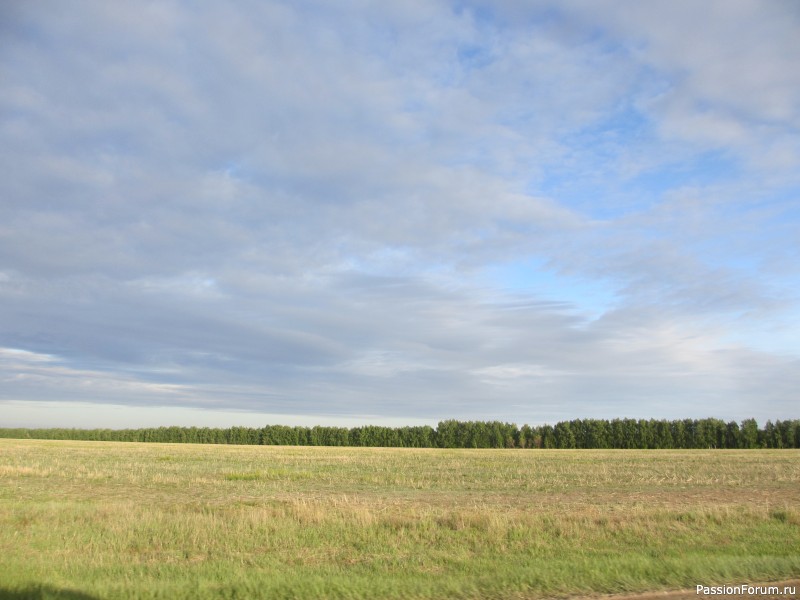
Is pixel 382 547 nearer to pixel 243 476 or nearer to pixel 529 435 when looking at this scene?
pixel 243 476

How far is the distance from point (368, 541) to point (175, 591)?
4.61 metres

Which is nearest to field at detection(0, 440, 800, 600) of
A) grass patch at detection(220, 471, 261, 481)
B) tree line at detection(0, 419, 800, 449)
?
grass patch at detection(220, 471, 261, 481)

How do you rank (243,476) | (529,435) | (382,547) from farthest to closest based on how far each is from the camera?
(529,435) < (243,476) < (382,547)

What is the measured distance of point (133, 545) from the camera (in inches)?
477

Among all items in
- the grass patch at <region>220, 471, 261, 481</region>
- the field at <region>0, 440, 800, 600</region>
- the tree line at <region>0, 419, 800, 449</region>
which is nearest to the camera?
the field at <region>0, 440, 800, 600</region>

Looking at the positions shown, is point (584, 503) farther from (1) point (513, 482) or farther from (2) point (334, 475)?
(2) point (334, 475)

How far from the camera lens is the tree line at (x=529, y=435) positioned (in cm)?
9762

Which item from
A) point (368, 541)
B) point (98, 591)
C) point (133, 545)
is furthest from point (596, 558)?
point (133, 545)

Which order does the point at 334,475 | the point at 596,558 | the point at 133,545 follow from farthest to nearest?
1. the point at 334,475
2. the point at 133,545
3. the point at 596,558

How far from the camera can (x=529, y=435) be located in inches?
4218

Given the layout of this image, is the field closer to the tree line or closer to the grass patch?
the grass patch

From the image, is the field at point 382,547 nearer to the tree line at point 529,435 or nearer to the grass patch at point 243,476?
the grass patch at point 243,476

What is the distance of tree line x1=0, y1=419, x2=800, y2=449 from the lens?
9762cm

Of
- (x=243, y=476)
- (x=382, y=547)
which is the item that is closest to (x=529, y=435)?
(x=243, y=476)
